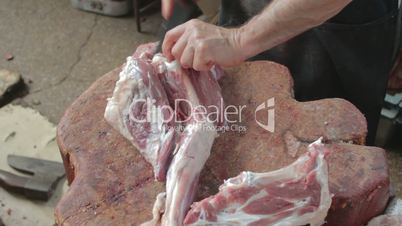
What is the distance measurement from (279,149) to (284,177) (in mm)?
216

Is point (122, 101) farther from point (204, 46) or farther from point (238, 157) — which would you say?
point (238, 157)

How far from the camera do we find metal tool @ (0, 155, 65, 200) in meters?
2.91

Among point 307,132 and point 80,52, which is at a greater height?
point 307,132

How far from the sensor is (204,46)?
1856 millimetres

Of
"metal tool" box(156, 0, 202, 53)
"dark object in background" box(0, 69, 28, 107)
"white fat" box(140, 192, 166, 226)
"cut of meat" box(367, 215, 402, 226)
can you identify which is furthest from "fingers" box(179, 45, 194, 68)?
"dark object in background" box(0, 69, 28, 107)

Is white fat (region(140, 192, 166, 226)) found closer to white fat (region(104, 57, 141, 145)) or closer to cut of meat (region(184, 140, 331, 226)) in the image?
cut of meat (region(184, 140, 331, 226))

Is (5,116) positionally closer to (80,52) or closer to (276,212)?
(80,52)

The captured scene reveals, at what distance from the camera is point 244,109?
6.40 feet

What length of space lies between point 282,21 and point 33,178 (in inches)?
69.0

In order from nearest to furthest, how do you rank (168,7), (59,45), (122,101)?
(122,101), (168,7), (59,45)

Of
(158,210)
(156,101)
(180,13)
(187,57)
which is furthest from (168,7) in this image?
(158,210)

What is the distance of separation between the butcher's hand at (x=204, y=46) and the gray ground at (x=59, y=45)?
1796 millimetres

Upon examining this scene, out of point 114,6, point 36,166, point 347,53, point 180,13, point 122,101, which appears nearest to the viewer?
point 122,101

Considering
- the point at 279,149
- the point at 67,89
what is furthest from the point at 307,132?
the point at 67,89
